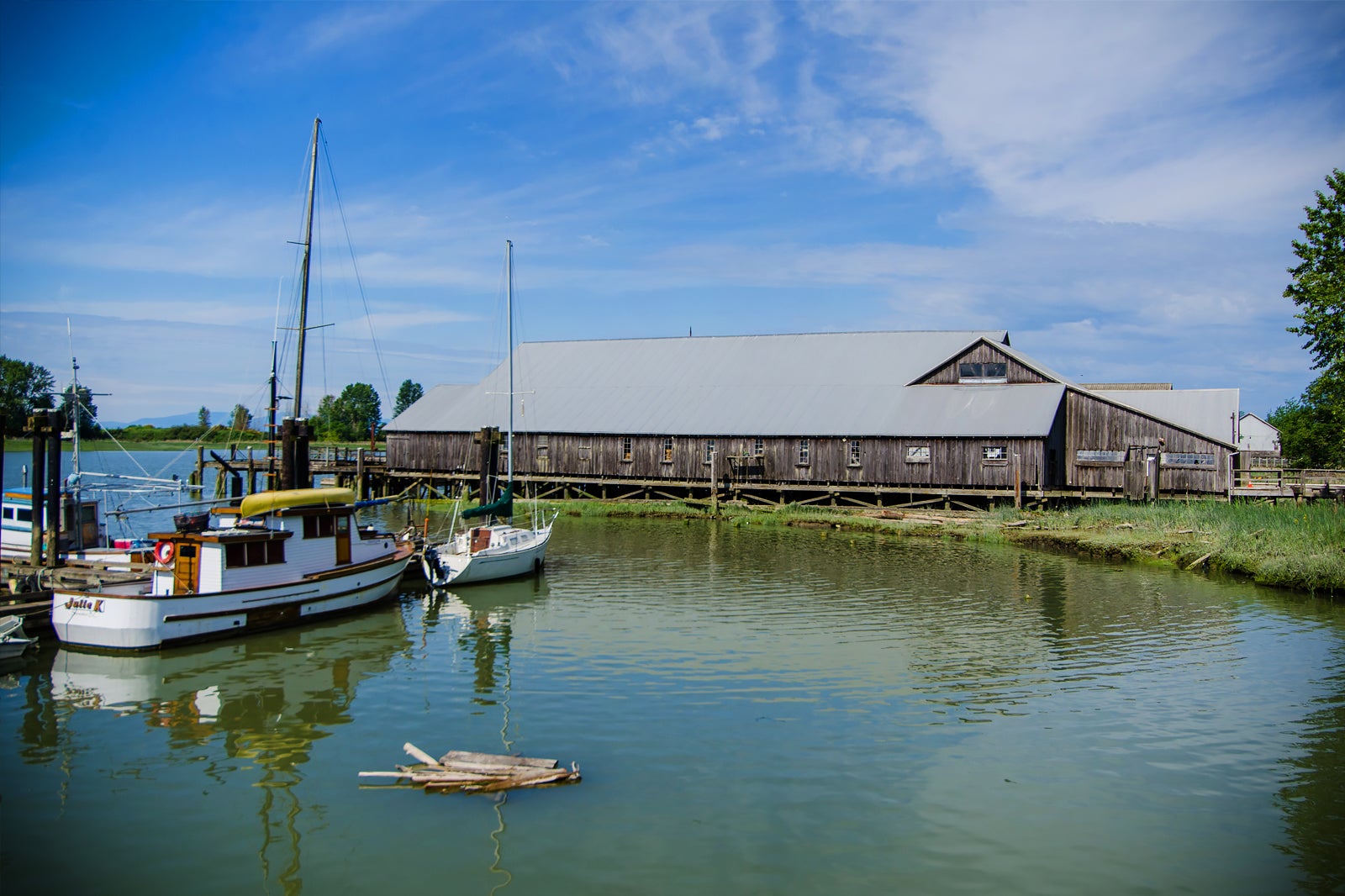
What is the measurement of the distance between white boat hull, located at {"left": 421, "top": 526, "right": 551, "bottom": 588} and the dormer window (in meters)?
27.6

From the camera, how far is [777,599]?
2536cm

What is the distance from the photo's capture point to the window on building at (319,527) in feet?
75.8

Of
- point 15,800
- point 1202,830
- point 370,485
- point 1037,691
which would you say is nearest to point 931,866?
point 1202,830

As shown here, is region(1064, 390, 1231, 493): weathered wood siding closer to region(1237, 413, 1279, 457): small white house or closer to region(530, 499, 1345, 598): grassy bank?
region(530, 499, 1345, 598): grassy bank

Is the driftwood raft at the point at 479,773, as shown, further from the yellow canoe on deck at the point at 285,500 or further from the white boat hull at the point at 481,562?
the white boat hull at the point at 481,562

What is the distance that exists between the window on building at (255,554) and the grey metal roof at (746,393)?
28.3m

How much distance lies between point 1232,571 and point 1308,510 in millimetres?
5133

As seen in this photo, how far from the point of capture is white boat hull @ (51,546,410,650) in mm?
19328

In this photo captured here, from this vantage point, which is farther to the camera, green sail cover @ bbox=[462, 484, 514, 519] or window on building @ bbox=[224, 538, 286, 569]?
green sail cover @ bbox=[462, 484, 514, 519]

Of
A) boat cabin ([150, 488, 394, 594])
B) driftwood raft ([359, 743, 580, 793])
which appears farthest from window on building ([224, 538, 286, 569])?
driftwood raft ([359, 743, 580, 793])

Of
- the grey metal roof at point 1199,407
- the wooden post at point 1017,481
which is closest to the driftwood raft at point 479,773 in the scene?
the wooden post at point 1017,481

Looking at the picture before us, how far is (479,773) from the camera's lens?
1195 cm

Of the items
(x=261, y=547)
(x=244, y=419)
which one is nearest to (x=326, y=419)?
(x=244, y=419)

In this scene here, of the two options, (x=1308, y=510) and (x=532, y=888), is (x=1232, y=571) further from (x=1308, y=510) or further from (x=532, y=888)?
(x=532, y=888)
